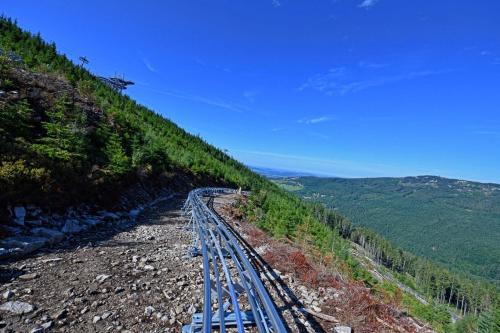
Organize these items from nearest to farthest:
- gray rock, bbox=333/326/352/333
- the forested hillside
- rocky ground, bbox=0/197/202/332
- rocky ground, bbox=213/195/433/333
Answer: rocky ground, bbox=0/197/202/332
gray rock, bbox=333/326/352/333
rocky ground, bbox=213/195/433/333
the forested hillside

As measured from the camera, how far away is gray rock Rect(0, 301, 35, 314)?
A: 464cm

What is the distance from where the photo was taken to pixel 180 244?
9.10 m

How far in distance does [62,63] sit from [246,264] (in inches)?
1517

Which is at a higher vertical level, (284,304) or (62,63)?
(62,63)

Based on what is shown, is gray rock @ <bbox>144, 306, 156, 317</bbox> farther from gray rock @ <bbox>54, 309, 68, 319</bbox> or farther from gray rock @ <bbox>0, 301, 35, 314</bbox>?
gray rock @ <bbox>0, 301, 35, 314</bbox>

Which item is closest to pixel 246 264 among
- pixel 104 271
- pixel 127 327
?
pixel 127 327

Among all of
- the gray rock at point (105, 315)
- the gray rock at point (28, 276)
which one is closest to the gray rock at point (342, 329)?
the gray rock at point (105, 315)

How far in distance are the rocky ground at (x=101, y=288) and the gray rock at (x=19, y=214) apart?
1308 mm

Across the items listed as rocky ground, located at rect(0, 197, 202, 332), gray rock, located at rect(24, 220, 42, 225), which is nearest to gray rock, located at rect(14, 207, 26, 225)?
gray rock, located at rect(24, 220, 42, 225)

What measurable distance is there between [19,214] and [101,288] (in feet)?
15.6

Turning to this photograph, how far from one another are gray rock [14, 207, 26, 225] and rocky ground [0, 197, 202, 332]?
131 cm

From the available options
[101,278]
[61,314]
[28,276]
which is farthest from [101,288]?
[28,276]

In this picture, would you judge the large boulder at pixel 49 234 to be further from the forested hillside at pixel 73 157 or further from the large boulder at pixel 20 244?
the forested hillside at pixel 73 157

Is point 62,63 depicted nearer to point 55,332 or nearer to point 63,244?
point 63,244
